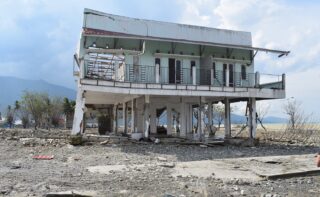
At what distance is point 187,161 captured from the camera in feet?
54.8

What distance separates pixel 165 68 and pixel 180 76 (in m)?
1.18

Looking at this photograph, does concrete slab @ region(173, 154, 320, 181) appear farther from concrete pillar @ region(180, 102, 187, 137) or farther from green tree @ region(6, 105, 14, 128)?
green tree @ region(6, 105, 14, 128)

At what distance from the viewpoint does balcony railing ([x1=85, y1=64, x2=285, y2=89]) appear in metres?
24.1

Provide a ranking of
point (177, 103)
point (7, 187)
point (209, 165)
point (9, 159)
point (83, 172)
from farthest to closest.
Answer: point (177, 103) < point (9, 159) < point (209, 165) < point (83, 172) < point (7, 187)

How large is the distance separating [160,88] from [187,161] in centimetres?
714

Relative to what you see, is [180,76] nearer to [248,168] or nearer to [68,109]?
[248,168]

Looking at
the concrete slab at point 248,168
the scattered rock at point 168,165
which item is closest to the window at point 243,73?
the concrete slab at point 248,168

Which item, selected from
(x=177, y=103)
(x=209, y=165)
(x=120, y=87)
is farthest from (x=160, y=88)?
(x=209, y=165)

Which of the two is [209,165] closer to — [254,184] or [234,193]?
[254,184]

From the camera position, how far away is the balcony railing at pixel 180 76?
79.2 ft

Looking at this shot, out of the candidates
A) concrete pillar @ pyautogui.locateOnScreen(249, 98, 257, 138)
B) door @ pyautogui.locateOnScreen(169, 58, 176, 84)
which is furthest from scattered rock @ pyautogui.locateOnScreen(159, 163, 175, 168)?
concrete pillar @ pyautogui.locateOnScreen(249, 98, 257, 138)

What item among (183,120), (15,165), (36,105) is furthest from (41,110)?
(15,165)

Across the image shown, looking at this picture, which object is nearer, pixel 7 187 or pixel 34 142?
pixel 7 187

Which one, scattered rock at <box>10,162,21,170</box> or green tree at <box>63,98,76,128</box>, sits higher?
green tree at <box>63,98,76,128</box>
